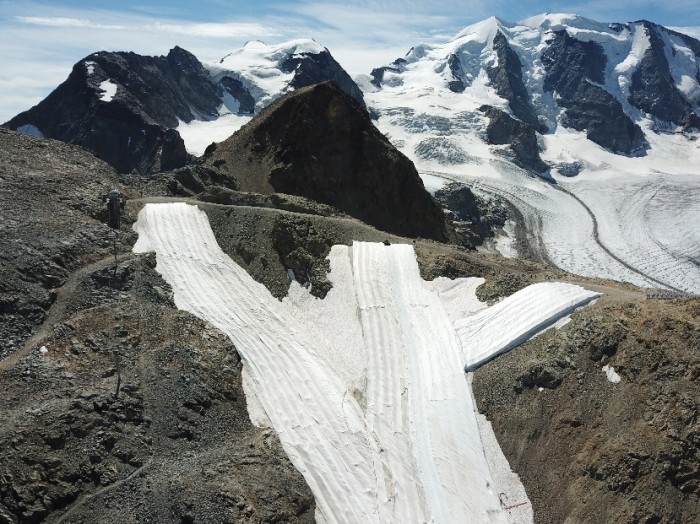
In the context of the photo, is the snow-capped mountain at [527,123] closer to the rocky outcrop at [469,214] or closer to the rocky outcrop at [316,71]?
the rocky outcrop at [316,71]

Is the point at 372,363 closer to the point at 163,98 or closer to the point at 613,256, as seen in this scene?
the point at 613,256

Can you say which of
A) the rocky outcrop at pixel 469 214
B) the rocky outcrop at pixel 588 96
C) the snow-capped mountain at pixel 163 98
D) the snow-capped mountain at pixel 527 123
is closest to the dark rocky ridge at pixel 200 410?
the rocky outcrop at pixel 469 214

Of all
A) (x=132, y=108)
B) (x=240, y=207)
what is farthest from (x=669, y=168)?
(x=240, y=207)

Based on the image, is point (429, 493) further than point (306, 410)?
No

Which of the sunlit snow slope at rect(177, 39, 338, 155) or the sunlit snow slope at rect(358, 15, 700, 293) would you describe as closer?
the sunlit snow slope at rect(358, 15, 700, 293)

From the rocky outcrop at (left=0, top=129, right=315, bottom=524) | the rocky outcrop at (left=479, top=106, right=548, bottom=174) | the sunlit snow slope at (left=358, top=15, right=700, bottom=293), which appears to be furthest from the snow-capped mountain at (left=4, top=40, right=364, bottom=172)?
the rocky outcrop at (left=0, top=129, right=315, bottom=524)

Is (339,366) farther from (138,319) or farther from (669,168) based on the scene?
(669,168)

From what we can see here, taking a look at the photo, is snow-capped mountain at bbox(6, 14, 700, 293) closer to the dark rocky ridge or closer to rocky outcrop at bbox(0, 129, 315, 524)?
the dark rocky ridge
